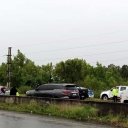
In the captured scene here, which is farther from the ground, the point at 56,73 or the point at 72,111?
the point at 56,73

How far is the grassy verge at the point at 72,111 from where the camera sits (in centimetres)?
1978

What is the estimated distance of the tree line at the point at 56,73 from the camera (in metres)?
84.3

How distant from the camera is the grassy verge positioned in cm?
1978

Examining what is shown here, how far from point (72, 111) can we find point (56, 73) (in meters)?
77.0

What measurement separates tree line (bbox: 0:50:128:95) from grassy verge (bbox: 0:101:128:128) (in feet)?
178

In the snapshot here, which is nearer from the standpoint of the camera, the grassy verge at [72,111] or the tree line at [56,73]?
the grassy verge at [72,111]

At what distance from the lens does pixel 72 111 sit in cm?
2325

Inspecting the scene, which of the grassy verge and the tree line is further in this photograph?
the tree line

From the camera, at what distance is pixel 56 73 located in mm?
100188

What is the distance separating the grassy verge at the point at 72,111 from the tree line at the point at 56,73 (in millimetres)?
54257

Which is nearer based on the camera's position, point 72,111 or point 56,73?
point 72,111

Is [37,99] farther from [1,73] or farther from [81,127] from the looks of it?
[1,73]

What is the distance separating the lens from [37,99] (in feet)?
92.1

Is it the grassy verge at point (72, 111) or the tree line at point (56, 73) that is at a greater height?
the tree line at point (56, 73)
